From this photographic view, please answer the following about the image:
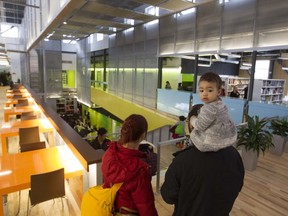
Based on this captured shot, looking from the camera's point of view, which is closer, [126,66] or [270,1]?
[270,1]

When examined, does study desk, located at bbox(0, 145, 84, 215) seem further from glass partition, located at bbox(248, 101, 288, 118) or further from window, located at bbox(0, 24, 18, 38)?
window, located at bbox(0, 24, 18, 38)

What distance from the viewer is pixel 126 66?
1052 cm

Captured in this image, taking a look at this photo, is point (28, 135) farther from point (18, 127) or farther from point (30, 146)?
point (30, 146)

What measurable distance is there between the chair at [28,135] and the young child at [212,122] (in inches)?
132

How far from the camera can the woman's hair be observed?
1.16m

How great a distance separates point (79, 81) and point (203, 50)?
12269 millimetres

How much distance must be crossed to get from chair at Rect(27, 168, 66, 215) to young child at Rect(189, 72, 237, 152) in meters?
1.64

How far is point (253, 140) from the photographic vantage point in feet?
10.8

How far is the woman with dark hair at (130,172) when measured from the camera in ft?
3.64

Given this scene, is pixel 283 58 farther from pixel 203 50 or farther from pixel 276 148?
pixel 276 148

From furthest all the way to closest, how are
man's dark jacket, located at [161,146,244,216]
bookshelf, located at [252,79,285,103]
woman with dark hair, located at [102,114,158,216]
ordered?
bookshelf, located at [252,79,285,103]
woman with dark hair, located at [102,114,158,216]
man's dark jacket, located at [161,146,244,216]

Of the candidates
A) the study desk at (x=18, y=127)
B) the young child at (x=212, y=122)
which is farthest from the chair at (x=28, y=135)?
the young child at (x=212, y=122)

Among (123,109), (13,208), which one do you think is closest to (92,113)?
(123,109)

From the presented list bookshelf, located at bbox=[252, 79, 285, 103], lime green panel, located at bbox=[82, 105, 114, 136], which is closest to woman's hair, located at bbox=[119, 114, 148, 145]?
bookshelf, located at bbox=[252, 79, 285, 103]
